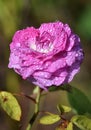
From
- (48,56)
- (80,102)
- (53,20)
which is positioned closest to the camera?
(48,56)

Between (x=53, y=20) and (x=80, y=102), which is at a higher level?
(x=53, y=20)

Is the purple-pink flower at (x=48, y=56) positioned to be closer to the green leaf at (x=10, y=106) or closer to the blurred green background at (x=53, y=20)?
the green leaf at (x=10, y=106)

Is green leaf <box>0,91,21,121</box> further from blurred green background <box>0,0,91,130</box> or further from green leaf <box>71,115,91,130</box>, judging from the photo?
blurred green background <box>0,0,91,130</box>

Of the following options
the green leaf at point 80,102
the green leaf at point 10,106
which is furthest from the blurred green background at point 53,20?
the green leaf at point 10,106

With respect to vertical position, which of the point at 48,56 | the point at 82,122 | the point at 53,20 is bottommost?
the point at 82,122

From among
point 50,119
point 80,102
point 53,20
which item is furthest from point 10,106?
point 53,20

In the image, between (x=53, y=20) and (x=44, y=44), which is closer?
(x=44, y=44)

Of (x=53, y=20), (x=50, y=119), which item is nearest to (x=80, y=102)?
(x=50, y=119)

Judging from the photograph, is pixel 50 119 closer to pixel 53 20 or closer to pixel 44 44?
pixel 44 44

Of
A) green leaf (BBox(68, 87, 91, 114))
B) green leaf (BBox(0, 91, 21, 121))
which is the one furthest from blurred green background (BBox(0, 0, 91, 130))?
green leaf (BBox(0, 91, 21, 121))

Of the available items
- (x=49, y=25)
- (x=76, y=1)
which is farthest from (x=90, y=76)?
(x=49, y=25)

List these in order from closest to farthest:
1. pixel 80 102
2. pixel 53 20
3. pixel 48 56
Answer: pixel 48 56, pixel 80 102, pixel 53 20
